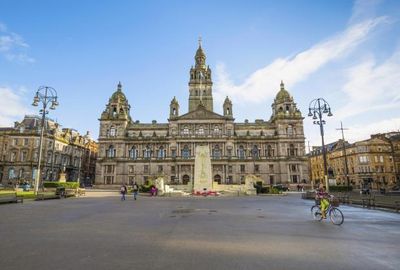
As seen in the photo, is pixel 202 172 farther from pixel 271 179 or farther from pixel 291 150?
pixel 291 150

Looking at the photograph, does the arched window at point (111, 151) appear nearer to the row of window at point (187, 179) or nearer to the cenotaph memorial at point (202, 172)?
the row of window at point (187, 179)

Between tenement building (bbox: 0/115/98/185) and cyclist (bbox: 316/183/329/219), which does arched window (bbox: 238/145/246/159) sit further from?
cyclist (bbox: 316/183/329/219)

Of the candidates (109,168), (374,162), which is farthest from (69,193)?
(374,162)

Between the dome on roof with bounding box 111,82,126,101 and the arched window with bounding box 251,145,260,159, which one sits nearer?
the arched window with bounding box 251,145,260,159

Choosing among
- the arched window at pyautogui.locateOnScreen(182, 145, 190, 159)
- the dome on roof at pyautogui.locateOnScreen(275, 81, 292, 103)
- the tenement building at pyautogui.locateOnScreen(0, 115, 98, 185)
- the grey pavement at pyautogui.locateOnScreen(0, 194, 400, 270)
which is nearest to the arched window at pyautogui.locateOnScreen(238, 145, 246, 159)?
the arched window at pyautogui.locateOnScreen(182, 145, 190, 159)

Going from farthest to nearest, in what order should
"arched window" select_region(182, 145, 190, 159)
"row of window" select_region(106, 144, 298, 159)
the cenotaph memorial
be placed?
"arched window" select_region(182, 145, 190, 159)
"row of window" select_region(106, 144, 298, 159)
the cenotaph memorial

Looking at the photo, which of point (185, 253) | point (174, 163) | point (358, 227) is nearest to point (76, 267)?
point (185, 253)

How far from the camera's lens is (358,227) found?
1040cm

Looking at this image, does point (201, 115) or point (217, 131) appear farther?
point (217, 131)

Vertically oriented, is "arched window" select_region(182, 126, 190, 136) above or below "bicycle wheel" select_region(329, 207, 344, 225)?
above

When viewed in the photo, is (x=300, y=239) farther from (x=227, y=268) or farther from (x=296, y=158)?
(x=296, y=158)

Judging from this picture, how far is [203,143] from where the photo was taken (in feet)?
232

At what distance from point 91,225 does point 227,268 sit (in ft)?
23.8

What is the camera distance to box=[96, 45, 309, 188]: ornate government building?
226ft
